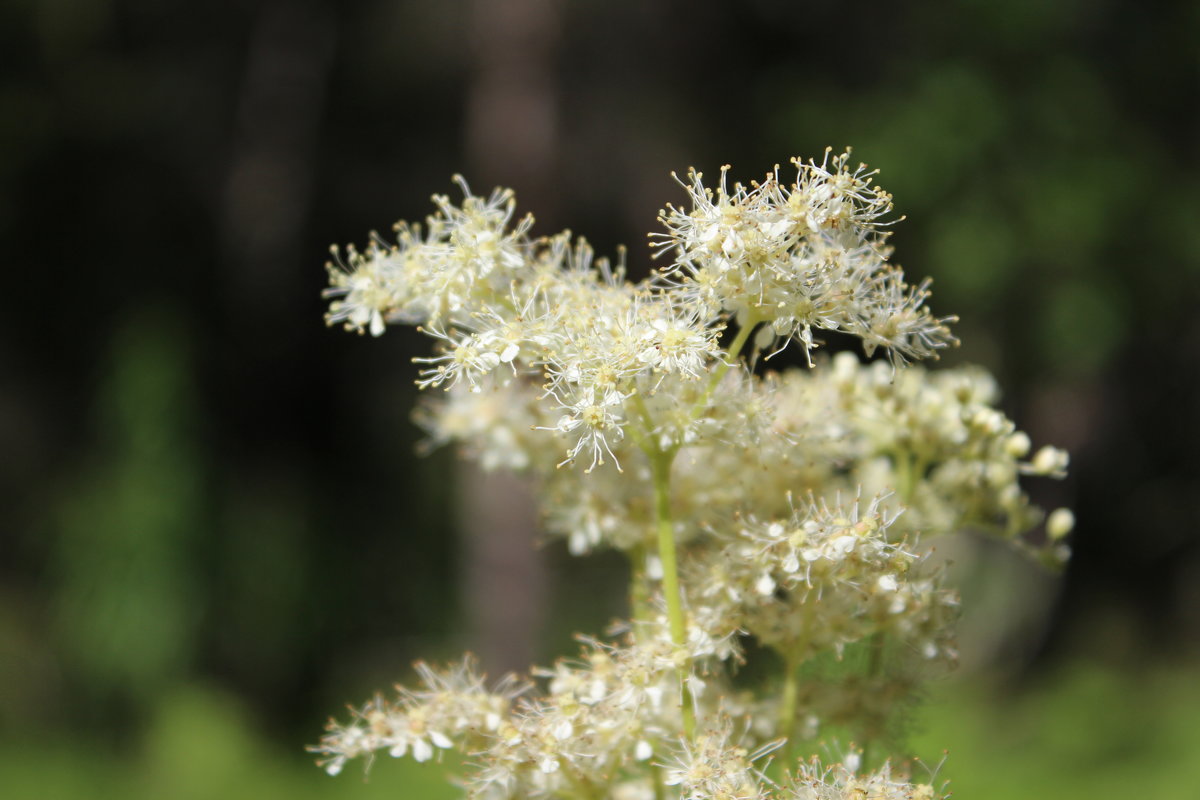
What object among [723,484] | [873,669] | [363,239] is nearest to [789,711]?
[873,669]

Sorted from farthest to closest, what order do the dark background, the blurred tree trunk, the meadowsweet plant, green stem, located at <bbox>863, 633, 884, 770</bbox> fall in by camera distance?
the dark background < the blurred tree trunk < green stem, located at <bbox>863, 633, 884, 770</bbox> < the meadowsweet plant

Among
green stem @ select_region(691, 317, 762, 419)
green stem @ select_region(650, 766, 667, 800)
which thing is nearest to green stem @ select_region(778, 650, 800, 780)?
green stem @ select_region(650, 766, 667, 800)

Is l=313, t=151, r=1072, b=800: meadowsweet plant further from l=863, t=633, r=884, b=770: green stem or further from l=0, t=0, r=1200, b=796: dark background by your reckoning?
l=0, t=0, r=1200, b=796: dark background

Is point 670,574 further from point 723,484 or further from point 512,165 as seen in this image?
point 512,165

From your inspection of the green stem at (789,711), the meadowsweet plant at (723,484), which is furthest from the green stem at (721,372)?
the green stem at (789,711)

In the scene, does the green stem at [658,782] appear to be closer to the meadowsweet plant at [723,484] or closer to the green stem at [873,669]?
the meadowsweet plant at [723,484]

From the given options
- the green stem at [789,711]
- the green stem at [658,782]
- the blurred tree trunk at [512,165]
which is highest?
the blurred tree trunk at [512,165]

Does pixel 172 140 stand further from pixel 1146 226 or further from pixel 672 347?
pixel 672 347

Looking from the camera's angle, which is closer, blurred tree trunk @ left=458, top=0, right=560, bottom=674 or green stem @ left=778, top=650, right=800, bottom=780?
green stem @ left=778, top=650, right=800, bottom=780
